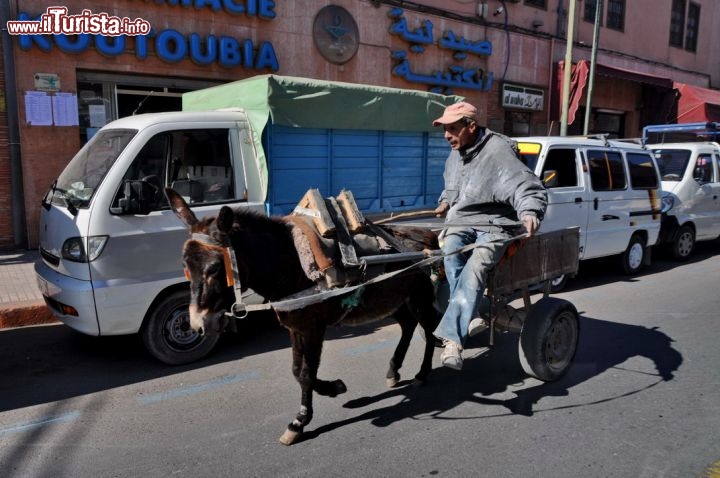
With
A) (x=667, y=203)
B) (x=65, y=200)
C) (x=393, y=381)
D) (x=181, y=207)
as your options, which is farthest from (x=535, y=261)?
(x=667, y=203)

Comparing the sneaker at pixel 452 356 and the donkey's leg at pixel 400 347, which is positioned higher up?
the sneaker at pixel 452 356

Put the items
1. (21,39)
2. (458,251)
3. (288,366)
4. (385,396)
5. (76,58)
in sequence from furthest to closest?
1. (76,58)
2. (21,39)
3. (288,366)
4. (385,396)
5. (458,251)

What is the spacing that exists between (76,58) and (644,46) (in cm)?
1852

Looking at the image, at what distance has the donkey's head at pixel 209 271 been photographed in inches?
121

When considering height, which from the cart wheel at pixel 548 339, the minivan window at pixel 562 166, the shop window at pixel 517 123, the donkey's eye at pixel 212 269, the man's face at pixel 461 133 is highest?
the shop window at pixel 517 123

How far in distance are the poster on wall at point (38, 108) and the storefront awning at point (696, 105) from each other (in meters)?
17.8

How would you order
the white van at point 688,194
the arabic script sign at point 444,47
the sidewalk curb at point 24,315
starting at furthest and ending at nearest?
the arabic script sign at point 444,47
the white van at point 688,194
the sidewalk curb at point 24,315

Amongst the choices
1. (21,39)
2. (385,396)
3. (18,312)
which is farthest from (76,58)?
(385,396)

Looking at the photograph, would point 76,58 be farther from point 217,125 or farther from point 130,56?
point 217,125

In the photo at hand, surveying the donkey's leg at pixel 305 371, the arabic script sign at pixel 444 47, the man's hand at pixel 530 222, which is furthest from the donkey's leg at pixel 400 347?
the arabic script sign at pixel 444 47

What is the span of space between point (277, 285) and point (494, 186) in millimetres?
1721

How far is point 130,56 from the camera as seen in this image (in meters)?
9.80

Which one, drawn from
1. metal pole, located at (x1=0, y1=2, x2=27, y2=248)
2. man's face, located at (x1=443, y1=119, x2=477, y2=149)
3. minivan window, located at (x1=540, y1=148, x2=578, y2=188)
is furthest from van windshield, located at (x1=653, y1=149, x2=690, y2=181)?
metal pole, located at (x1=0, y1=2, x2=27, y2=248)

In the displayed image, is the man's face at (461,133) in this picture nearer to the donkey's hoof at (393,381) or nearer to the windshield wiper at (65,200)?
the donkey's hoof at (393,381)
